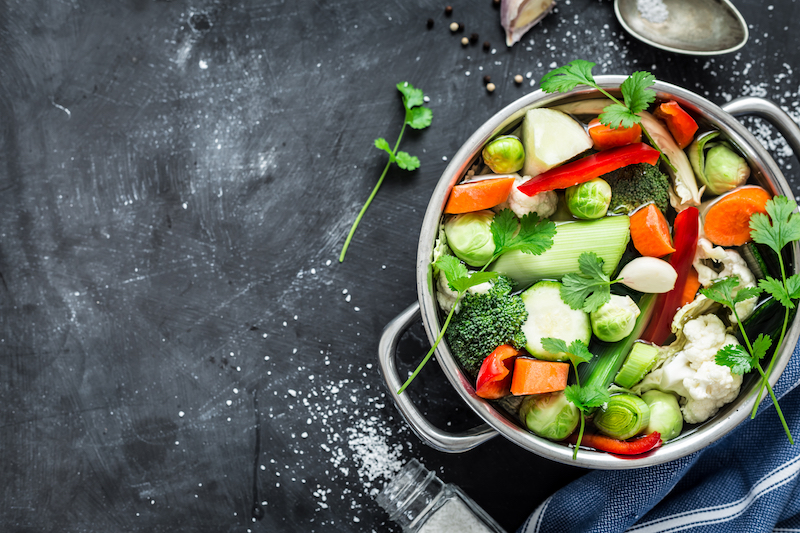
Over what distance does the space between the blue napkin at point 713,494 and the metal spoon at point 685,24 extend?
4.12ft

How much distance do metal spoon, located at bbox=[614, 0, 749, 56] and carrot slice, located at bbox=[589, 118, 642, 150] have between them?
542 mm

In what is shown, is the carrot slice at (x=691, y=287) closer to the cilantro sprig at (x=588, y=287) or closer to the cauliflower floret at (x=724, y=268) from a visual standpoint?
the cauliflower floret at (x=724, y=268)

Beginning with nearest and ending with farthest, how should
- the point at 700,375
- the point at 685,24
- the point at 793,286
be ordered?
1. the point at 793,286
2. the point at 700,375
3. the point at 685,24

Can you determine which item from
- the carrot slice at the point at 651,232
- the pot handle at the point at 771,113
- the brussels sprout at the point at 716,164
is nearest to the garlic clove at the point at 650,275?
the carrot slice at the point at 651,232

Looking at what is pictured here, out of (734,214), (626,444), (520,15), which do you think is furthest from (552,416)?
(520,15)

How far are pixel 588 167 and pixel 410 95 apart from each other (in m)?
0.76

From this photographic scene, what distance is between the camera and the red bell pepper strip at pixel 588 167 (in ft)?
5.89

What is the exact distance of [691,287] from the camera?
1879 millimetres

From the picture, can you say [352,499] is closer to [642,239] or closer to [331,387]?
[331,387]

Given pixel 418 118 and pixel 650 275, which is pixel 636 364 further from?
pixel 418 118

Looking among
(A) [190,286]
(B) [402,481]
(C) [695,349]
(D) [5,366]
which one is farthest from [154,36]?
(C) [695,349]

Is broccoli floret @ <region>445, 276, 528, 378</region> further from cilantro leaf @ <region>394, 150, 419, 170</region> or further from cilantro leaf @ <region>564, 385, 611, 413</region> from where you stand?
cilantro leaf @ <region>394, 150, 419, 170</region>

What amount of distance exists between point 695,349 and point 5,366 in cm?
269

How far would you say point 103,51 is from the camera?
2193 millimetres
